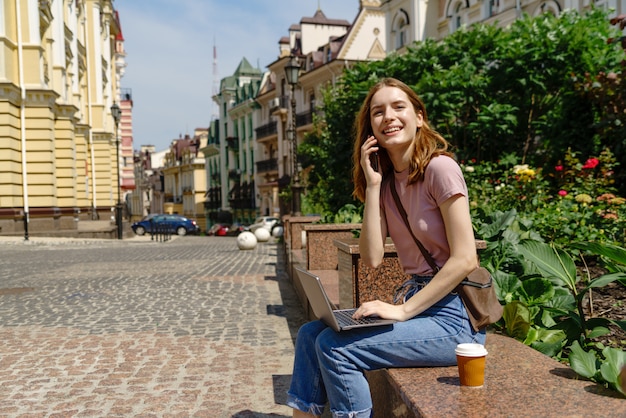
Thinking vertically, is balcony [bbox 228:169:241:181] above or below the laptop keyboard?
above

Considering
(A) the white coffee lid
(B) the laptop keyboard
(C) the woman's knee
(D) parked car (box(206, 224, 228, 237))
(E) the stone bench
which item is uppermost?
(B) the laptop keyboard

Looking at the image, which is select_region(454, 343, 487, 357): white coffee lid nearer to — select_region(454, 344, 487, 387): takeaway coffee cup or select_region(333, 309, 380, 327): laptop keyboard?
select_region(454, 344, 487, 387): takeaway coffee cup

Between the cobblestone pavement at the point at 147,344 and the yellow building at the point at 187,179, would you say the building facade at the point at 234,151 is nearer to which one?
the yellow building at the point at 187,179

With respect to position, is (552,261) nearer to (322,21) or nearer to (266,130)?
(322,21)

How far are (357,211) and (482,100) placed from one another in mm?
9693

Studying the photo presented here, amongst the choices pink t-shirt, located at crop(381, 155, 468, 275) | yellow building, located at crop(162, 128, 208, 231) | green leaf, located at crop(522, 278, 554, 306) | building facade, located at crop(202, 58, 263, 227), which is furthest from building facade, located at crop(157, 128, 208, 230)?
pink t-shirt, located at crop(381, 155, 468, 275)

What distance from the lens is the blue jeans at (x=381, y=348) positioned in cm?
255

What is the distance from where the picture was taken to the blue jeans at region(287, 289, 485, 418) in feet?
8.38

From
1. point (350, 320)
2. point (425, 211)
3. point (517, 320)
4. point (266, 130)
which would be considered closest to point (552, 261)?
point (517, 320)

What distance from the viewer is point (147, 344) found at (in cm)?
606

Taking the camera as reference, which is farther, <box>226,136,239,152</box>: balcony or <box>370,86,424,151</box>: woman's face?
<box>226,136,239,152</box>: balcony

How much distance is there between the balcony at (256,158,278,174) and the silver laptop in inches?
2095

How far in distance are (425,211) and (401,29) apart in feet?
113

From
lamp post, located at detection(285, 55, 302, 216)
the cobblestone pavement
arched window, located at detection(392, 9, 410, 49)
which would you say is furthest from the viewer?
arched window, located at detection(392, 9, 410, 49)
